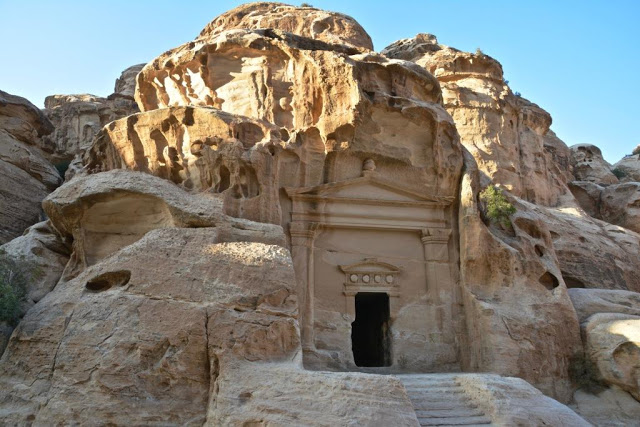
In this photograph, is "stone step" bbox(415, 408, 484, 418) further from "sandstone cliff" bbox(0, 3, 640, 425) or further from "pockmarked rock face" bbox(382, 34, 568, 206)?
"pockmarked rock face" bbox(382, 34, 568, 206)

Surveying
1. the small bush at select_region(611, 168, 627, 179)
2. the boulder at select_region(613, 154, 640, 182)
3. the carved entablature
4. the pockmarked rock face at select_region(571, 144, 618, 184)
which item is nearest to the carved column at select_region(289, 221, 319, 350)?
the carved entablature

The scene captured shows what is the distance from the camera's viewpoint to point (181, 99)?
15750 mm

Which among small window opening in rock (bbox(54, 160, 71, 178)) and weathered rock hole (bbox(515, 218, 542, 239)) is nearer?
weathered rock hole (bbox(515, 218, 542, 239))

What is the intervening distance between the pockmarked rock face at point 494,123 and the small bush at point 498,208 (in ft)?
33.1

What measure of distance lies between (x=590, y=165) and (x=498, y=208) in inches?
776

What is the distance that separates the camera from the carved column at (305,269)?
1177 centimetres

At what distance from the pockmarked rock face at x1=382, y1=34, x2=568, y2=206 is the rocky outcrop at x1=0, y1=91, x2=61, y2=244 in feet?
56.5

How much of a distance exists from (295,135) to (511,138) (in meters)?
15.2

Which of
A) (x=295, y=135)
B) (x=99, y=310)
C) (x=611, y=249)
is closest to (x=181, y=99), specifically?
(x=295, y=135)

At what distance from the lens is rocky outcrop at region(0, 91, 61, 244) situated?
17172 millimetres

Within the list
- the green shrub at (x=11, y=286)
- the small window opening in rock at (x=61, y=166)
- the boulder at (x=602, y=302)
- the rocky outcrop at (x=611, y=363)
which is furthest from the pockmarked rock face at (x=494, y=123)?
the green shrub at (x=11, y=286)

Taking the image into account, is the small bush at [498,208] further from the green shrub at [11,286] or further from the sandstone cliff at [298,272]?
the green shrub at [11,286]

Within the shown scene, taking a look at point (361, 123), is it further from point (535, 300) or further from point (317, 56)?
point (535, 300)

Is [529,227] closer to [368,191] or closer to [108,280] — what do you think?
[368,191]
